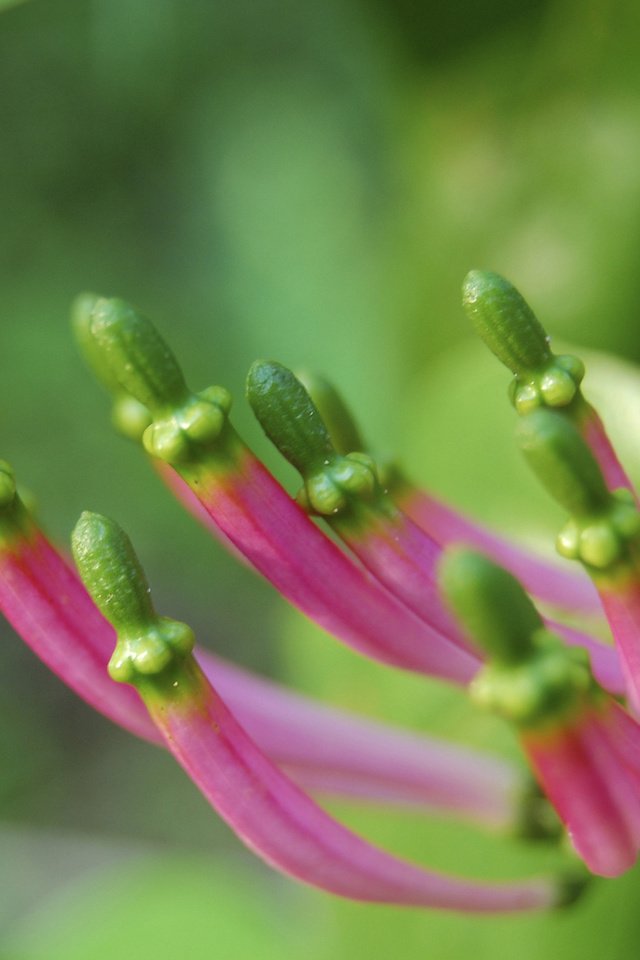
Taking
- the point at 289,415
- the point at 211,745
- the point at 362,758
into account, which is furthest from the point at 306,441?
the point at 362,758

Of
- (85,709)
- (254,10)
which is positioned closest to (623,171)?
(254,10)

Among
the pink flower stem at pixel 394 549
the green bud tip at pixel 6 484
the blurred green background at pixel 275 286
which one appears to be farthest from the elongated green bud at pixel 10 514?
the blurred green background at pixel 275 286

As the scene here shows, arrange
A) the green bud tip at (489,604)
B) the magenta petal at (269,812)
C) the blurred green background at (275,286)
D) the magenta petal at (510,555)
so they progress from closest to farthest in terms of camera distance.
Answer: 1. the green bud tip at (489,604)
2. the magenta petal at (269,812)
3. the magenta petal at (510,555)
4. the blurred green background at (275,286)

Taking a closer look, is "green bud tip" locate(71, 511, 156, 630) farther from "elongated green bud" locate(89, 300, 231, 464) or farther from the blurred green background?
the blurred green background

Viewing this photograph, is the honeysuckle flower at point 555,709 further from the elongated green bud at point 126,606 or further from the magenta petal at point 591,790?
the elongated green bud at point 126,606

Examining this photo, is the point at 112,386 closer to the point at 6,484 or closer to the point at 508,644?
the point at 6,484
